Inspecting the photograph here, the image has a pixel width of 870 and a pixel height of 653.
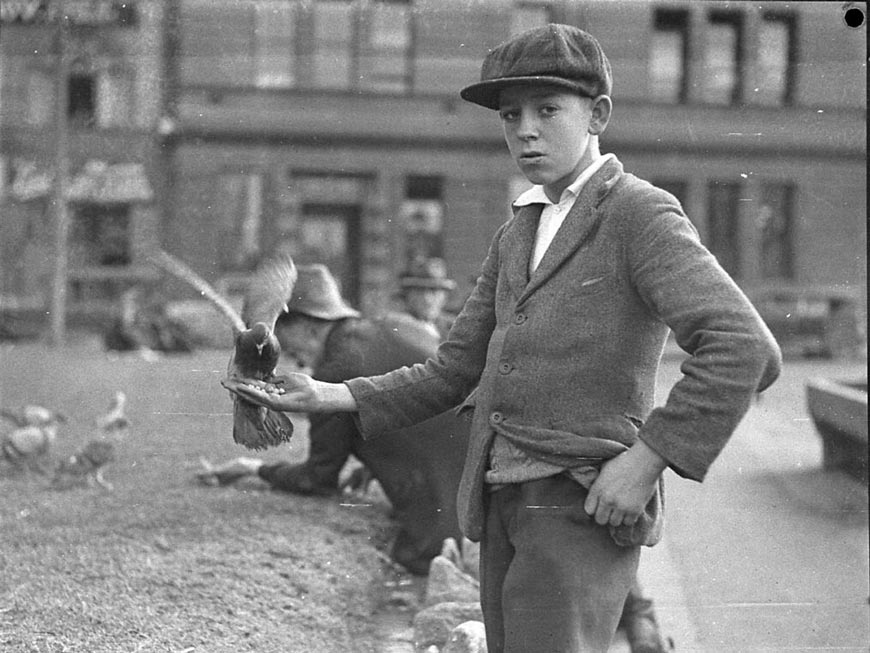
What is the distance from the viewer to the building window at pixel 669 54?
13.0ft

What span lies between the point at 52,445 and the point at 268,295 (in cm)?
256

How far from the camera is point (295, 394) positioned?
205cm

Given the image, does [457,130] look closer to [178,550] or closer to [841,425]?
[841,425]

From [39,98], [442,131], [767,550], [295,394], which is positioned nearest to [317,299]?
[442,131]

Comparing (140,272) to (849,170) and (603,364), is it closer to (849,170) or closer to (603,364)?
(849,170)

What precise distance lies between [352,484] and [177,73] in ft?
5.69

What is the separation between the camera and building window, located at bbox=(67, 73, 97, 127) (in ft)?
15.3

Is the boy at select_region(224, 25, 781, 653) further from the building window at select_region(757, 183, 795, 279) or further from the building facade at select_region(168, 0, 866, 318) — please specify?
the building window at select_region(757, 183, 795, 279)

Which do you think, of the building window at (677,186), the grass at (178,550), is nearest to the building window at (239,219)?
the grass at (178,550)

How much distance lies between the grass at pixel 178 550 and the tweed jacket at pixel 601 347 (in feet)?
3.38

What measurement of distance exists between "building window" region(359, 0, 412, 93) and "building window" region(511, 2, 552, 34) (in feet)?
1.29

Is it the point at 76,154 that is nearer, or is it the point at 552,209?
the point at 552,209

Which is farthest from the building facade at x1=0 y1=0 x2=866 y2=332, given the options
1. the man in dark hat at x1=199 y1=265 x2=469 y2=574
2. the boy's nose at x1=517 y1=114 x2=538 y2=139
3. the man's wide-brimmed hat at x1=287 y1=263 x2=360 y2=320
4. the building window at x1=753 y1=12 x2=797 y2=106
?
the boy's nose at x1=517 y1=114 x2=538 y2=139

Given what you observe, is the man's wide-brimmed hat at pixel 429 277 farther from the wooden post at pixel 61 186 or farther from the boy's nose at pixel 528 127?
the boy's nose at pixel 528 127
